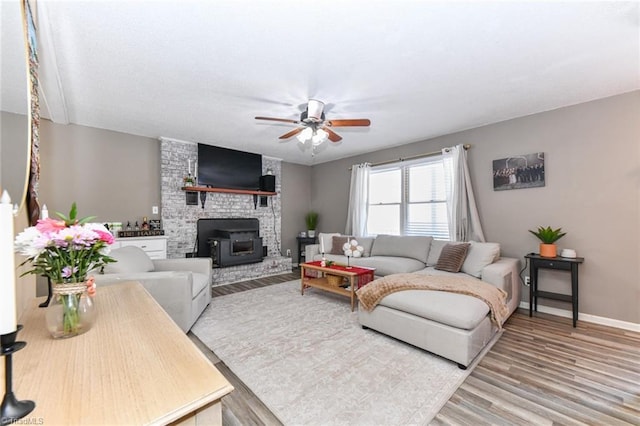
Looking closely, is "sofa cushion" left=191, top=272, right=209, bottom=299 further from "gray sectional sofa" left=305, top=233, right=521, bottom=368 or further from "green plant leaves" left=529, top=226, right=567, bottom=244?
"green plant leaves" left=529, top=226, right=567, bottom=244

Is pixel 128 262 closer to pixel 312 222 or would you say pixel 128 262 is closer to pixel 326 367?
pixel 326 367

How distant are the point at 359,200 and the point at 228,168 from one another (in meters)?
2.72

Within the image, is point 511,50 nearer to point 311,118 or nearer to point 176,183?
point 311,118

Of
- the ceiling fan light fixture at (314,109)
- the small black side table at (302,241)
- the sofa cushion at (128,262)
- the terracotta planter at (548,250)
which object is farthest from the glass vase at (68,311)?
the small black side table at (302,241)

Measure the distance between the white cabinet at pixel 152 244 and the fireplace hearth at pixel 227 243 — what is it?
2.59ft

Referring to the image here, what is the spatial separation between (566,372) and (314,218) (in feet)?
16.5

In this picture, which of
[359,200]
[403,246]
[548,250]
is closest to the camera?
[548,250]

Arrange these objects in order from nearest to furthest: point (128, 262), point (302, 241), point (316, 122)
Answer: point (128, 262), point (316, 122), point (302, 241)

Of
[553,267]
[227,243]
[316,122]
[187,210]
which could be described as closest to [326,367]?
[316,122]

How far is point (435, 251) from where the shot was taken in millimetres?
4117

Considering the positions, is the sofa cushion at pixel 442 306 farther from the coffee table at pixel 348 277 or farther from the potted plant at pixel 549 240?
the potted plant at pixel 549 240

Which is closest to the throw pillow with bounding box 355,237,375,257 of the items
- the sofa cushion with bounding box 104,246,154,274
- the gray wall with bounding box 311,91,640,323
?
the gray wall with bounding box 311,91,640,323

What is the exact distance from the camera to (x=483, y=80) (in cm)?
265

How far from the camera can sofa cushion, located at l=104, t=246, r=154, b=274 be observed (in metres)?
2.58
